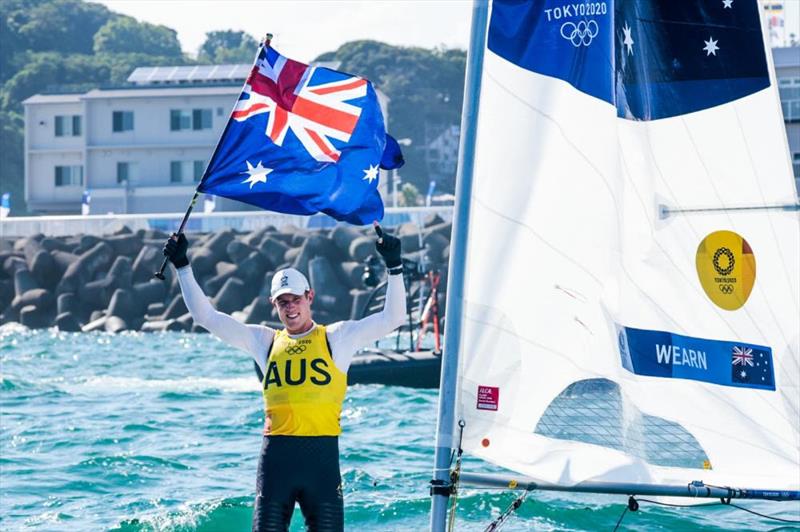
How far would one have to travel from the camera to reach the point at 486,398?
607 centimetres

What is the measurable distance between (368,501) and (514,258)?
5290 millimetres

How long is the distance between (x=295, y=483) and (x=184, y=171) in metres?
52.4

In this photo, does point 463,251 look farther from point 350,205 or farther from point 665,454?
point 665,454

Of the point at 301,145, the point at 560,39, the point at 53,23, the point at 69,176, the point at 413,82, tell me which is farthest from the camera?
the point at 53,23

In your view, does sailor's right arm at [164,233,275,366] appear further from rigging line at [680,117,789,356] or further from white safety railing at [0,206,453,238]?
white safety railing at [0,206,453,238]

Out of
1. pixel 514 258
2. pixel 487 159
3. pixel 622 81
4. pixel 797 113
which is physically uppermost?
pixel 797 113

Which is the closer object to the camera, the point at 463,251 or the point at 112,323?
the point at 463,251

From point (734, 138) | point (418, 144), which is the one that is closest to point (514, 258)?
point (734, 138)

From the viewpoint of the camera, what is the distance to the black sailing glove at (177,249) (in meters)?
5.69

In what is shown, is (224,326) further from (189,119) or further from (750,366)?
(189,119)

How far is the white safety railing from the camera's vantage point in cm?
4106

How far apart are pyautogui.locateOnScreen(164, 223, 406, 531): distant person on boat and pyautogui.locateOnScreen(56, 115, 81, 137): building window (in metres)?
56.5

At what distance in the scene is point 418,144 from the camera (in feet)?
347

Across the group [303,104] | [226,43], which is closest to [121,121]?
[303,104]
